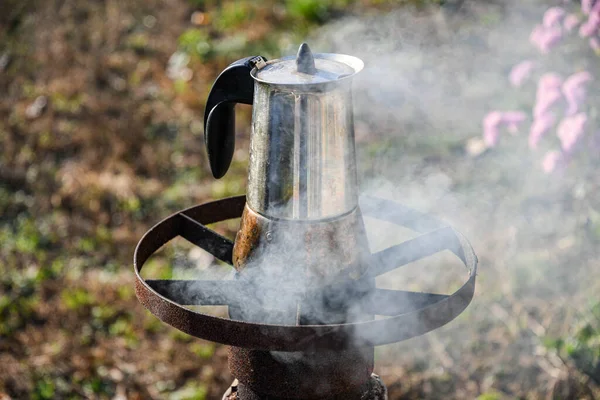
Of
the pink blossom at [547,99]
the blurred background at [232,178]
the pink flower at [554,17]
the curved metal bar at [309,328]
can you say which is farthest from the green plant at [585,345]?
the curved metal bar at [309,328]

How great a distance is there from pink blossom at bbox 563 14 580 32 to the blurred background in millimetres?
430

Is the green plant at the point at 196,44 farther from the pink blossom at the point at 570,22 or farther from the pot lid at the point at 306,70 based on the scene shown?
the pot lid at the point at 306,70

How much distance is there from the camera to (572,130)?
10.7 feet

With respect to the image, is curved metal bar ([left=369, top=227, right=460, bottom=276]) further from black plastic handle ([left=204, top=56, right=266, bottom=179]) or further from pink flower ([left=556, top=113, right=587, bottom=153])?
pink flower ([left=556, top=113, right=587, bottom=153])

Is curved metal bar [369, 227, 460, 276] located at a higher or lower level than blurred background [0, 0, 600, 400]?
higher

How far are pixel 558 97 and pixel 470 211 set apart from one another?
124 centimetres

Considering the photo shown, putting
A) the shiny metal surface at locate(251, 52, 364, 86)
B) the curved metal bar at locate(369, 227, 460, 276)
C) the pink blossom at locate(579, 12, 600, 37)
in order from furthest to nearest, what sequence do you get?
the pink blossom at locate(579, 12, 600, 37), the curved metal bar at locate(369, 227, 460, 276), the shiny metal surface at locate(251, 52, 364, 86)

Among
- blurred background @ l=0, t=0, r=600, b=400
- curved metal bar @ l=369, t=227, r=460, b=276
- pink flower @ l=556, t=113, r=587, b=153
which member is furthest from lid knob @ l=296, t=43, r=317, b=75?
blurred background @ l=0, t=0, r=600, b=400

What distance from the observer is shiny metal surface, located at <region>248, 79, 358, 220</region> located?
1728 millimetres

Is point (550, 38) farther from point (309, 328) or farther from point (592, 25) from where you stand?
point (309, 328)

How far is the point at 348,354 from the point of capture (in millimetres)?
1873

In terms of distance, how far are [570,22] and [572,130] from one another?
0.67 meters

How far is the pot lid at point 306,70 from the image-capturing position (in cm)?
170

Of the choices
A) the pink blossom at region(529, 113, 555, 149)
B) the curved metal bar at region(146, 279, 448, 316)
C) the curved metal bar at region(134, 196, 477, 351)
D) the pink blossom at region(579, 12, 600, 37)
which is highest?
the pink blossom at region(579, 12, 600, 37)
